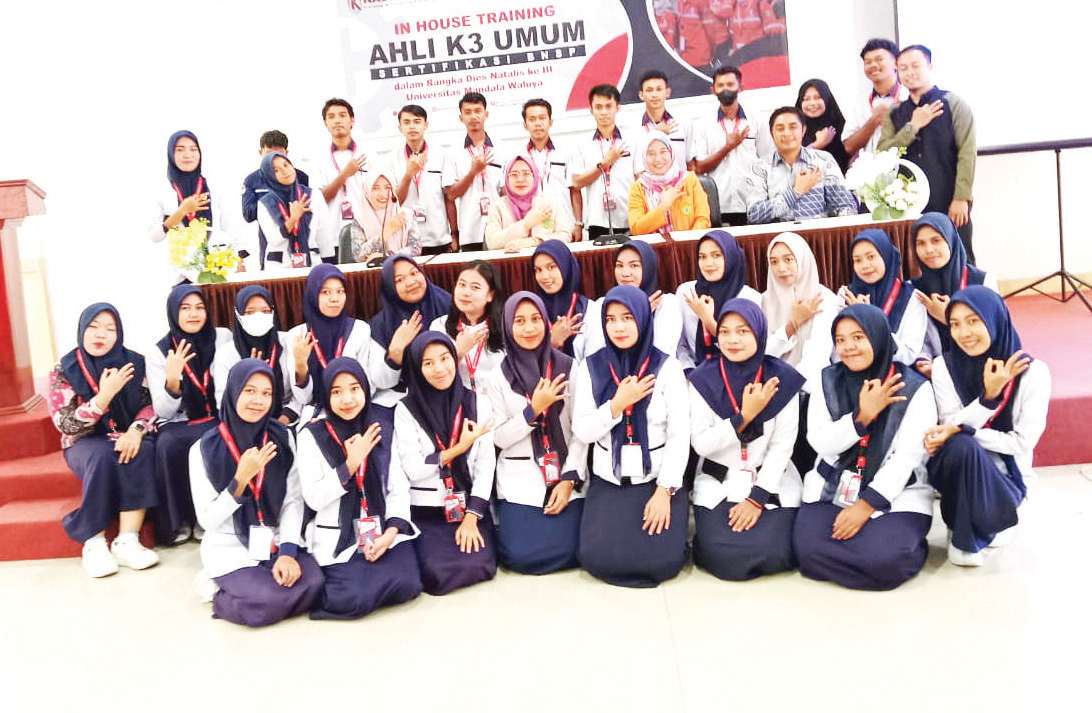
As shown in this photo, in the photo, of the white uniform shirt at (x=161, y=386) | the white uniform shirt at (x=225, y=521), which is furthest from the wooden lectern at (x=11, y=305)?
the white uniform shirt at (x=225, y=521)

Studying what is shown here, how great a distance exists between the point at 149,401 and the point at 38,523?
0.68 meters

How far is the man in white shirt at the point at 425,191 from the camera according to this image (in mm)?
5586

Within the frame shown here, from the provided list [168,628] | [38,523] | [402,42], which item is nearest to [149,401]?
[38,523]

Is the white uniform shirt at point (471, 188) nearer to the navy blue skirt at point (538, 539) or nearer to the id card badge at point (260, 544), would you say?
the navy blue skirt at point (538, 539)

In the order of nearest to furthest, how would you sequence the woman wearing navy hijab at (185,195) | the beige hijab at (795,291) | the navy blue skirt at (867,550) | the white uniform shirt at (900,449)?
the navy blue skirt at (867,550) < the white uniform shirt at (900,449) < the beige hijab at (795,291) < the woman wearing navy hijab at (185,195)

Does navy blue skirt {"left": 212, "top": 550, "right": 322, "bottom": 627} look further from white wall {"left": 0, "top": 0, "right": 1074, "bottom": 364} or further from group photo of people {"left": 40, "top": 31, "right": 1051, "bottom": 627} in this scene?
white wall {"left": 0, "top": 0, "right": 1074, "bottom": 364}

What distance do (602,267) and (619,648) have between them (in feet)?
7.00

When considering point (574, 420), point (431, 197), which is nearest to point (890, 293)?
point (574, 420)

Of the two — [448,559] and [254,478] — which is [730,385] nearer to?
[448,559]

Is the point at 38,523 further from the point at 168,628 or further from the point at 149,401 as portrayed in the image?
the point at 168,628

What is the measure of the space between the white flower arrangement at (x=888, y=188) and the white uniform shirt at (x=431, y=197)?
2.50 meters

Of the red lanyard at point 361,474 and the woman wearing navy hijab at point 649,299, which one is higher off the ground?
the woman wearing navy hijab at point 649,299

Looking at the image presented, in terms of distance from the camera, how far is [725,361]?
3461 millimetres

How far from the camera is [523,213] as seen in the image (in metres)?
5.03
